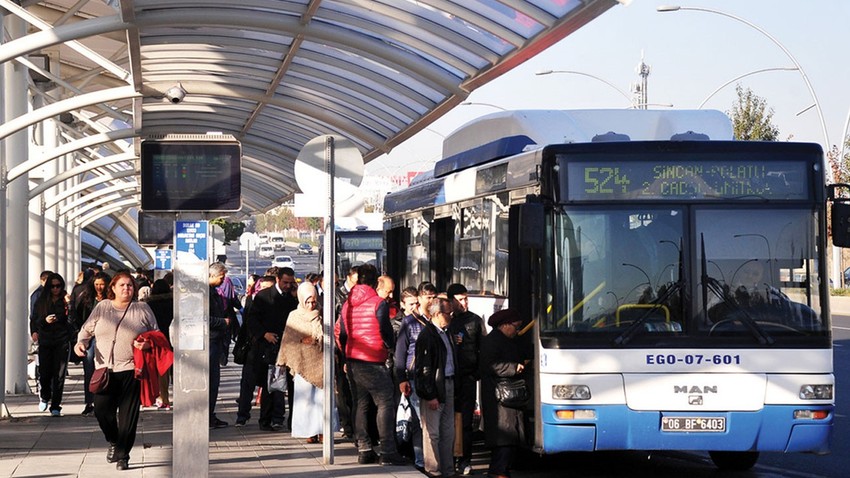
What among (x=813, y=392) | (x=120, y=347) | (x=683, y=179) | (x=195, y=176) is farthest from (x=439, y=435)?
(x=195, y=176)

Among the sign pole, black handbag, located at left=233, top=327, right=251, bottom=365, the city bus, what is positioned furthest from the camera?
black handbag, located at left=233, top=327, right=251, bottom=365

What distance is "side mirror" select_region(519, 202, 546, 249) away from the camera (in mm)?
10789

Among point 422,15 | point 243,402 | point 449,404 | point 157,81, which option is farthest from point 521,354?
point 157,81

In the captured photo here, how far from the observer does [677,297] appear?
1105 centimetres

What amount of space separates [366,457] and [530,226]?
3161mm

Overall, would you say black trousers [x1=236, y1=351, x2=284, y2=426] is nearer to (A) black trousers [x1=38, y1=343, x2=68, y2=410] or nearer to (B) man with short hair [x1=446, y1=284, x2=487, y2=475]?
(A) black trousers [x1=38, y1=343, x2=68, y2=410]

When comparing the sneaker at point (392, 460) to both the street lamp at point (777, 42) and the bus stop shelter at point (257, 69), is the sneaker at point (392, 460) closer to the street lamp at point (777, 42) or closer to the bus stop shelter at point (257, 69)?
the bus stop shelter at point (257, 69)

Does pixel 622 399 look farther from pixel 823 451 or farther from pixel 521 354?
pixel 823 451

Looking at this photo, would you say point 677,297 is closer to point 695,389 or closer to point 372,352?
point 695,389

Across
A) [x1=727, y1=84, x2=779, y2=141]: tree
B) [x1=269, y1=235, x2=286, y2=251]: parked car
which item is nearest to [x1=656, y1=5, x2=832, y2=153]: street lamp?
[x1=727, y1=84, x2=779, y2=141]: tree

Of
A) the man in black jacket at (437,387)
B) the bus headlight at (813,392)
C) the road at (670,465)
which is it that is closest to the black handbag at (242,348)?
the road at (670,465)

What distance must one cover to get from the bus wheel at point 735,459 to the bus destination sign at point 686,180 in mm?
2664

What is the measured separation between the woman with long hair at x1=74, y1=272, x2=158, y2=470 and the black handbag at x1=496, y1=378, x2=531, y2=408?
9.99 ft

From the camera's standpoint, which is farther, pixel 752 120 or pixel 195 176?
pixel 752 120
